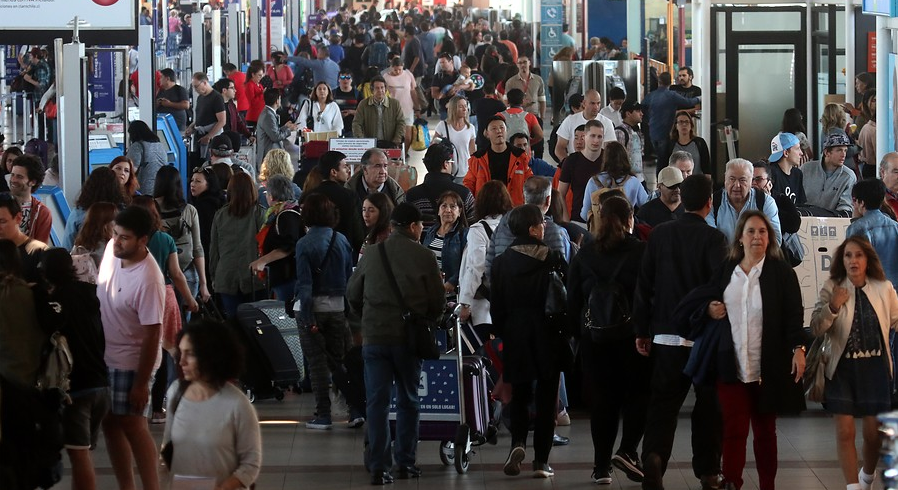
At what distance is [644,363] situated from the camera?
6.90 m

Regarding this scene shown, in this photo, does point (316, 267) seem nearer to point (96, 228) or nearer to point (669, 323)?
point (96, 228)

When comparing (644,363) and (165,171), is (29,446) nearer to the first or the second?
(644,363)

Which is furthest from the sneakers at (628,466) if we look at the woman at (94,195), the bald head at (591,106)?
the bald head at (591,106)

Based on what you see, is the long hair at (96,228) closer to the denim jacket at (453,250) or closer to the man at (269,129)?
the denim jacket at (453,250)

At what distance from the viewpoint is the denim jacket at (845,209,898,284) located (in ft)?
25.8

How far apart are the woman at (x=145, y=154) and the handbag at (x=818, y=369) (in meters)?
6.85

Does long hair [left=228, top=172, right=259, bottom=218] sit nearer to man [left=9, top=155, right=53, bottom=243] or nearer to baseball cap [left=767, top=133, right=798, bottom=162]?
man [left=9, top=155, right=53, bottom=243]

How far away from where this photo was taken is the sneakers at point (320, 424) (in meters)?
8.18

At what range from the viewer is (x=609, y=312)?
21.8 feet

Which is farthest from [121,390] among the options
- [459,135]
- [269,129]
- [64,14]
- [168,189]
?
[269,129]

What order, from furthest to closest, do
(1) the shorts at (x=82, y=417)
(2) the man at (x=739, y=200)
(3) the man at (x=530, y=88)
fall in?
(3) the man at (x=530, y=88) → (2) the man at (x=739, y=200) → (1) the shorts at (x=82, y=417)

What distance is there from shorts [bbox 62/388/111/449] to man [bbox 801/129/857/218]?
5.80 metres

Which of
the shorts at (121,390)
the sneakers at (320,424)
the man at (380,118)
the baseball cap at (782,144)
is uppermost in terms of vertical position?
the man at (380,118)

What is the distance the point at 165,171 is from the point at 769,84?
31.3 ft
